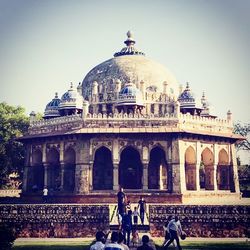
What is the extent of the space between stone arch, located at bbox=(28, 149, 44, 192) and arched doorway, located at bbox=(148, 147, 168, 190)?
642 centimetres

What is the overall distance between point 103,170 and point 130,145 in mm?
2590

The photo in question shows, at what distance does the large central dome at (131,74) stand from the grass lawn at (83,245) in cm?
1461

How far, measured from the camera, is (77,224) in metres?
14.2

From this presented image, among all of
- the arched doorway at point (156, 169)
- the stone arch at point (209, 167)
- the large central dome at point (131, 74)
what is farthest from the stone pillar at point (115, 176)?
the large central dome at point (131, 74)

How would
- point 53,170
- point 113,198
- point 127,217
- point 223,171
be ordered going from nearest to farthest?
point 127,217
point 113,198
point 53,170
point 223,171

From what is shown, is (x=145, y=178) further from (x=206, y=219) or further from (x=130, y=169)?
(x=206, y=219)

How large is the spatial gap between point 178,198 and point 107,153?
16.2 feet

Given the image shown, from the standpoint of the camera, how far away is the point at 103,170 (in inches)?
873

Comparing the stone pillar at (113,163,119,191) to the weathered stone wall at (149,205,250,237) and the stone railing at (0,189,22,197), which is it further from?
the stone railing at (0,189,22,197)

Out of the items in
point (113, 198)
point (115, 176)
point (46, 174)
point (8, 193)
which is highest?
point (46, 174)

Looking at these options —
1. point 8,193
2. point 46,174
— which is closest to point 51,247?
point 46,174

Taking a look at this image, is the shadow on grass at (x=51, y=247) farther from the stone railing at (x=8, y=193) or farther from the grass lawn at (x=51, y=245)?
the stone railing at (x=8, y=193)

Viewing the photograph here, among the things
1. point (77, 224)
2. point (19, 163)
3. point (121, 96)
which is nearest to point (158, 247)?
point (77, 224)

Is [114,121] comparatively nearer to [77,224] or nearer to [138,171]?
[138,171]
